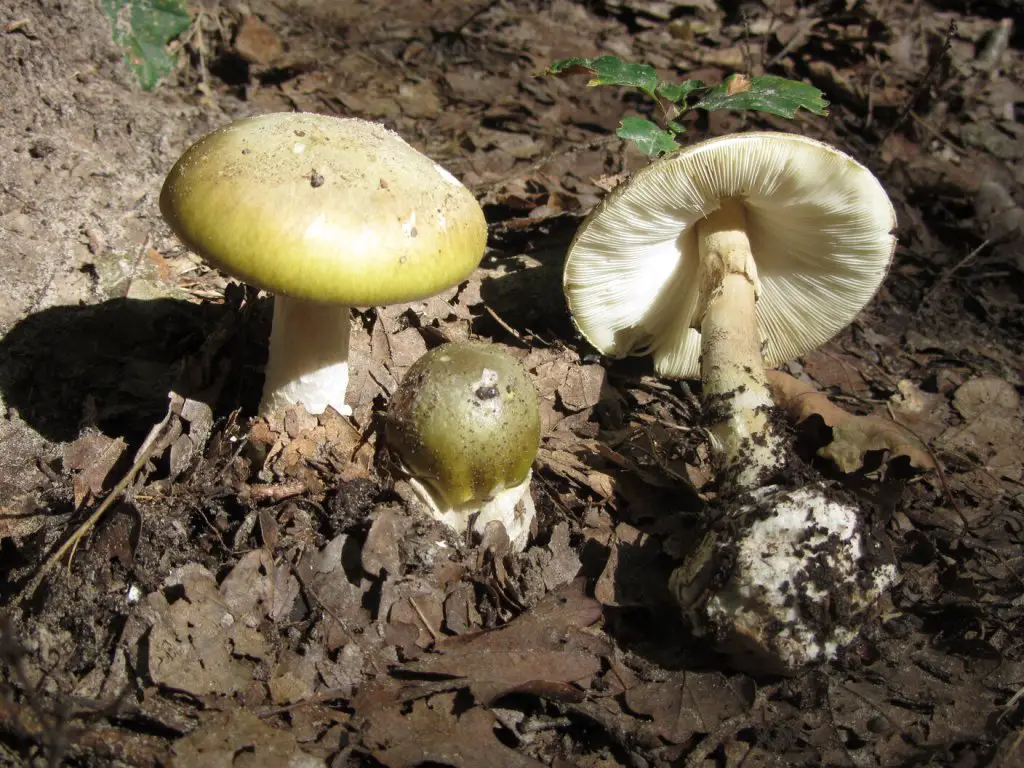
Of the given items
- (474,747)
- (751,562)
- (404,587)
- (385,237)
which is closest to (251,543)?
(404,587)

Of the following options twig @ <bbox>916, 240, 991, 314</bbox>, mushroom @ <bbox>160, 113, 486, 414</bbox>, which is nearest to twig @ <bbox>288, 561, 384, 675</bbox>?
mushroom @ <bbox>160, 113, 486, 414</bbox>

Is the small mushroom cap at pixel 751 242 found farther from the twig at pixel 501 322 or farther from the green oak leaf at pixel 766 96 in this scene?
the green oak leaf at pixel 766 96

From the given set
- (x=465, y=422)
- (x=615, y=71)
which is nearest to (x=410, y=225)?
(x=465, y=422)

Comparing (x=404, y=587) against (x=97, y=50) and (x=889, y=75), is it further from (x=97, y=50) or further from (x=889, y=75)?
(x=889, y=75)

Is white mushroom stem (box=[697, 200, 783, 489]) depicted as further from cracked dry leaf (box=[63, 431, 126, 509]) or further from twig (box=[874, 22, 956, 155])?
twig (box=[874, 22, 956, 155])

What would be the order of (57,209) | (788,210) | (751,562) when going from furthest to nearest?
1. (57,209)
2. (788,210)
3. (751,562)

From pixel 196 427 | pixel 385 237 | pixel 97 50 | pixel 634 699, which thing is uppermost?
pixel 385 237

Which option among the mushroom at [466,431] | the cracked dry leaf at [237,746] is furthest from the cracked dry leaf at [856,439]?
the cracked dry leaf at [237,746]

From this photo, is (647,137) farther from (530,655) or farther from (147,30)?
(147,30)
